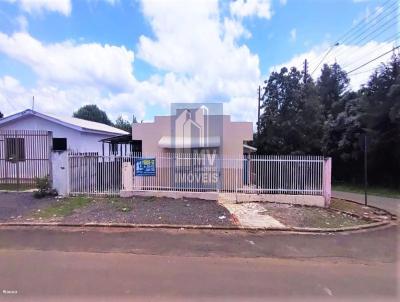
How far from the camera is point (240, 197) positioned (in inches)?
573

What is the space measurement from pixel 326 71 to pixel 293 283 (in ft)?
158

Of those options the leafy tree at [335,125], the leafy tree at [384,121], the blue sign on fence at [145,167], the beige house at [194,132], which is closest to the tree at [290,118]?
the leafy tree at [335,125]

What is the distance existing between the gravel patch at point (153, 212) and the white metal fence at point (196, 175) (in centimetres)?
101

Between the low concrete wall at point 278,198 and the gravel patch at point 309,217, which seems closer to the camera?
the gravel patch at point 309,217

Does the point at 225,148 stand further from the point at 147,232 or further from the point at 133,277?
the point at 133,277

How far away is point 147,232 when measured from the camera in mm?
9477

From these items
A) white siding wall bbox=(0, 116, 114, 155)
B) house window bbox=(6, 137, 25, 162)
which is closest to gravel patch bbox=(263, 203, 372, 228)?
white siding wall bbox=(0, 116, 114, 155)

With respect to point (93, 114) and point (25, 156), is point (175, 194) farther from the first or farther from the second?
point (93, 114)

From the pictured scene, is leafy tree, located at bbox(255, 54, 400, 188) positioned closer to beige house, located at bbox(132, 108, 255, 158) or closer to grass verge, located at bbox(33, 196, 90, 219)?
beige house, located at bbox(132, 108, 255, 158)

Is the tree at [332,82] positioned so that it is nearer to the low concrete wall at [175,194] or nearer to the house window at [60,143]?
the house window at [60,143]

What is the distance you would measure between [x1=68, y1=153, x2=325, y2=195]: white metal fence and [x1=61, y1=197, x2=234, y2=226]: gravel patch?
1014 mm

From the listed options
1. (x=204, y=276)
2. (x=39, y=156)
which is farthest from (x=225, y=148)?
(x=204, y=276)

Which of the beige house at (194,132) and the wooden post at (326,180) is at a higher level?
the beige house at (194,132)

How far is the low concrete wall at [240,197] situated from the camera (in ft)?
46.6
